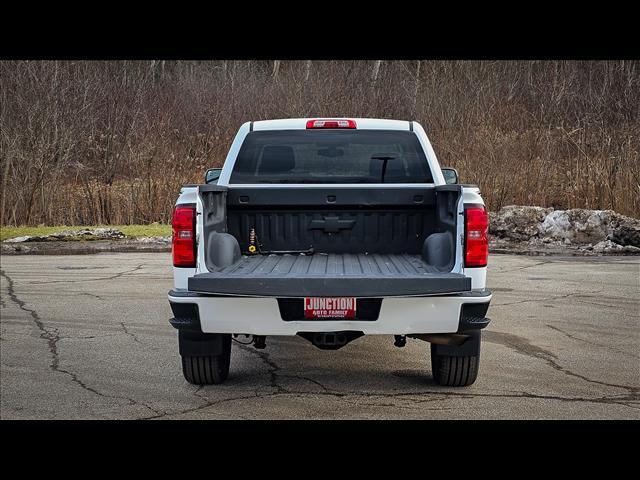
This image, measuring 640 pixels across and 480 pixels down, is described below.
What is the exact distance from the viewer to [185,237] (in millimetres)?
5809

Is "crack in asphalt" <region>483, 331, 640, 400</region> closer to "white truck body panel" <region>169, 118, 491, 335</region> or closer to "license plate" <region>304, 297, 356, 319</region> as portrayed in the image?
"white truck body panel" <region>169, 118, 491, 335</region>

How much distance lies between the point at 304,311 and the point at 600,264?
379 inches

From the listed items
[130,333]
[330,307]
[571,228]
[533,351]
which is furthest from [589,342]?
[571,228]

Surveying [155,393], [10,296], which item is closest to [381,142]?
[155,393]

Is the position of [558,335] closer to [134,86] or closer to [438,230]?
[438,230]

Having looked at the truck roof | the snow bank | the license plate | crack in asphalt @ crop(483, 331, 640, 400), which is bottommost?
crack in asphalt @ crop(483, 331, 640, 400)

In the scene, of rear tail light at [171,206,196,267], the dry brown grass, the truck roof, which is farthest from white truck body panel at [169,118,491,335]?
the dry brown grass

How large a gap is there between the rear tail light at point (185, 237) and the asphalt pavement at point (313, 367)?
0.98m

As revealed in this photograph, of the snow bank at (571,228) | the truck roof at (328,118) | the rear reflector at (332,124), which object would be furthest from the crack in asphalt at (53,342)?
the snow bank at (571,228)

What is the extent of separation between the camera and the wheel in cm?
616

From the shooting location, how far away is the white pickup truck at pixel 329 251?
5.55 meters

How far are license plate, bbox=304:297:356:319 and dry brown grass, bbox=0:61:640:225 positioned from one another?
14.4 metres

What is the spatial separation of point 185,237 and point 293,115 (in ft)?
68.5

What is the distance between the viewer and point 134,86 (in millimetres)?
26750
